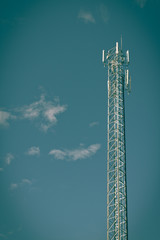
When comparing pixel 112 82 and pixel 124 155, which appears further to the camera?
pixel 112 82

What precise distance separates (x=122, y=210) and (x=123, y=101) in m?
17.0

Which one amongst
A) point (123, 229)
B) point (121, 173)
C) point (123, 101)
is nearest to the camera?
point (123, 229)

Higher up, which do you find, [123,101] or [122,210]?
[123,101]

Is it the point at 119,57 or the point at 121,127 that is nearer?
the point at 121,127

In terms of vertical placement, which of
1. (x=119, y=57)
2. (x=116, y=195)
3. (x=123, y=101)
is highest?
(x=119, y=57)

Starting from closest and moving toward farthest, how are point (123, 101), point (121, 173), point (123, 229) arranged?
point (123, 229) → point (121, 173) → point (123, 101)

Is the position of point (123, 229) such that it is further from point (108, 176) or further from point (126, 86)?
point (126, 86)

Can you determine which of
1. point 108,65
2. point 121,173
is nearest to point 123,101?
point 108,65

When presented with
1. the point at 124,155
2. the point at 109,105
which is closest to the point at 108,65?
the point at 109,105

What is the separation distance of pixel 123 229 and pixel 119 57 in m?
27.3

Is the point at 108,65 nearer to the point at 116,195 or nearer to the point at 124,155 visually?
the point at 124,155

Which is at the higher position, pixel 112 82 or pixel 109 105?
pixel 112 82

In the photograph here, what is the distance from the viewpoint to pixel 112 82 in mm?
60406

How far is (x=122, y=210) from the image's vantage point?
5097 cm
